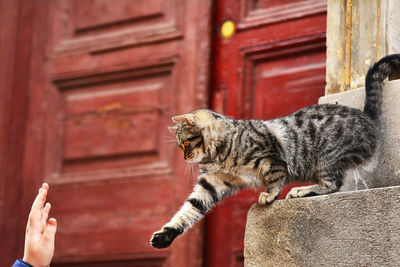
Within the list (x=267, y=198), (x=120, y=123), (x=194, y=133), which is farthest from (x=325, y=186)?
(x=120, y=123)

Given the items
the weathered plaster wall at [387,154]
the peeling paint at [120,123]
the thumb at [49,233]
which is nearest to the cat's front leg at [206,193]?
the weathered plaster wall at [387,154]

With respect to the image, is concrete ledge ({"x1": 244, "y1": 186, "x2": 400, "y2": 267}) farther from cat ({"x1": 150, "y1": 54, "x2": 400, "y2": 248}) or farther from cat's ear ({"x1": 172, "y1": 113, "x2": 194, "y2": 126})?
cat's ear ({"x1": 172, "y1": 113, "x2": 194, "y2": 126})

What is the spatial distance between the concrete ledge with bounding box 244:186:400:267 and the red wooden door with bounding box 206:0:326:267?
3.27 ft

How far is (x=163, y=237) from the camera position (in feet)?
7.97

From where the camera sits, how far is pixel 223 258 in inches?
132

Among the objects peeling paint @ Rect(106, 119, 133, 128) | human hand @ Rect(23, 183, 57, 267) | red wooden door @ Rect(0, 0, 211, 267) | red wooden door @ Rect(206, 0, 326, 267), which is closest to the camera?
human hand @ Rect(23, 183, 57, 267)

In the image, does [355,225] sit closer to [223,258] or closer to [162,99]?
[223,258]

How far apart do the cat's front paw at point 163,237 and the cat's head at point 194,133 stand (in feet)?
1.00

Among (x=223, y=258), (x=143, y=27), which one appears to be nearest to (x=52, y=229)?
(x=223, y=258)

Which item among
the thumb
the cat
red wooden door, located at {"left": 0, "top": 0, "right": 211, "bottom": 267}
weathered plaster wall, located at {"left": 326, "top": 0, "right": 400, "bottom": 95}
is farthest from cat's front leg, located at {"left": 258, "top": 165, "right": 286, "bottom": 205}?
red wooden door, located at {"left": 0, "top": 0, "right": 211, "bottom": 267}

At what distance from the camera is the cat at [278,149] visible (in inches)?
93.8

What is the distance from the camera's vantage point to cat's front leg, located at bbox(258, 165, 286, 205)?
239 centimetres

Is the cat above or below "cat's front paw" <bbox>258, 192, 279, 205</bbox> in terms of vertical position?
above

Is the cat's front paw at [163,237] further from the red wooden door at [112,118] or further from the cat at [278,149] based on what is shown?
the red wooden door at [112,118]
